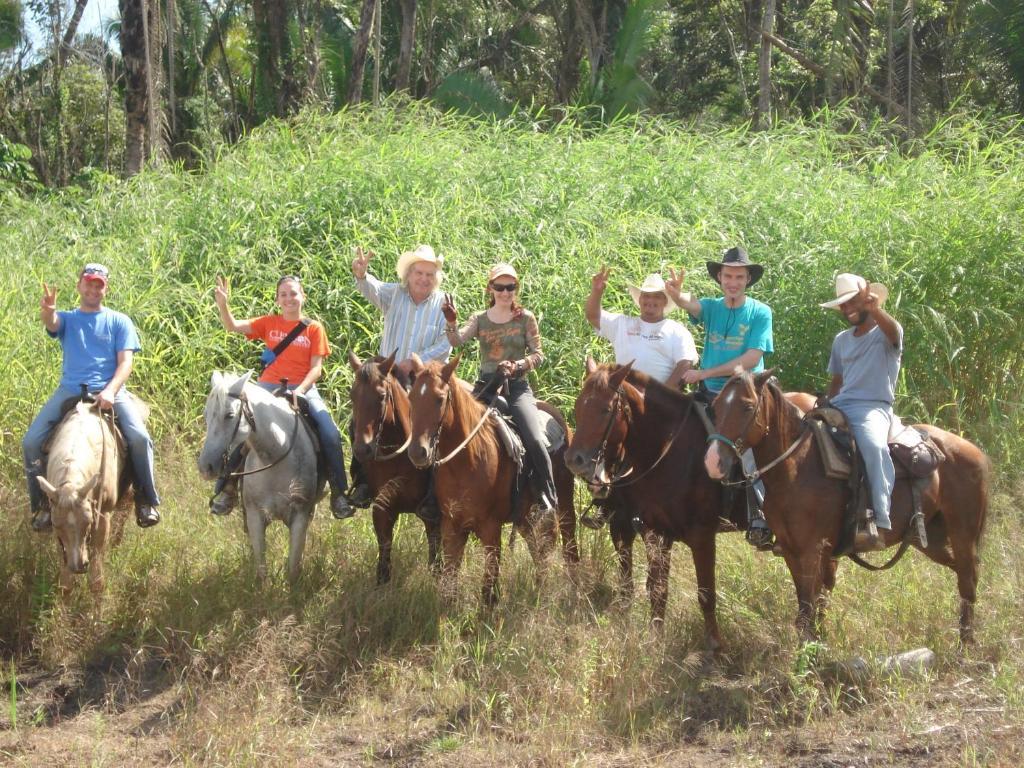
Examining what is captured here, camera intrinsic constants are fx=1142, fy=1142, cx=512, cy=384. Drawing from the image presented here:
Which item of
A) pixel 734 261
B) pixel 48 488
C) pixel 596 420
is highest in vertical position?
pixel 734 261

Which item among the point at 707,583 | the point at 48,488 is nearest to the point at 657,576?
the point at 707,583

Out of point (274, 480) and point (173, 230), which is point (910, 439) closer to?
point (274, 480)

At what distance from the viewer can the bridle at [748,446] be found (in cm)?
625

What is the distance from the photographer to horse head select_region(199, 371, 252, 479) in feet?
22.7

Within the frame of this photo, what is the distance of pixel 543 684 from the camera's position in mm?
6184

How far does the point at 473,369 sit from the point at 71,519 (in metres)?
4.37

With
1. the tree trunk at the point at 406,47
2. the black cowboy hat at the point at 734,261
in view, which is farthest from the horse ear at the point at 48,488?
the tree trunk at the point at 406,47

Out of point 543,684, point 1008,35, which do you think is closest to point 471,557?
point 543,684

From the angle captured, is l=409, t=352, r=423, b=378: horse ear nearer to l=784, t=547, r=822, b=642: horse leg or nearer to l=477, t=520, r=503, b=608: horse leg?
l=477, t=520, r=503, b=608: horse leg

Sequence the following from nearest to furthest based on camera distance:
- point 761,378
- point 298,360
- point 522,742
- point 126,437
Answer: point 522,742 → point 761,378 → point 126,437 → point 298,360

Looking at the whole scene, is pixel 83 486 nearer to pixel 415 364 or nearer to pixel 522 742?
pixel 415 364

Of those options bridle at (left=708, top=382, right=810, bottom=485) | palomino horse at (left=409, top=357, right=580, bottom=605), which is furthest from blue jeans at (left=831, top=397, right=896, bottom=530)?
palomino horse at (left=409, top=357, right=580, bottom=605)

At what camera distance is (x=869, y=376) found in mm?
6766

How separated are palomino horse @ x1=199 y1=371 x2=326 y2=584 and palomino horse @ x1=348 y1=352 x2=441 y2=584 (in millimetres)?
467
